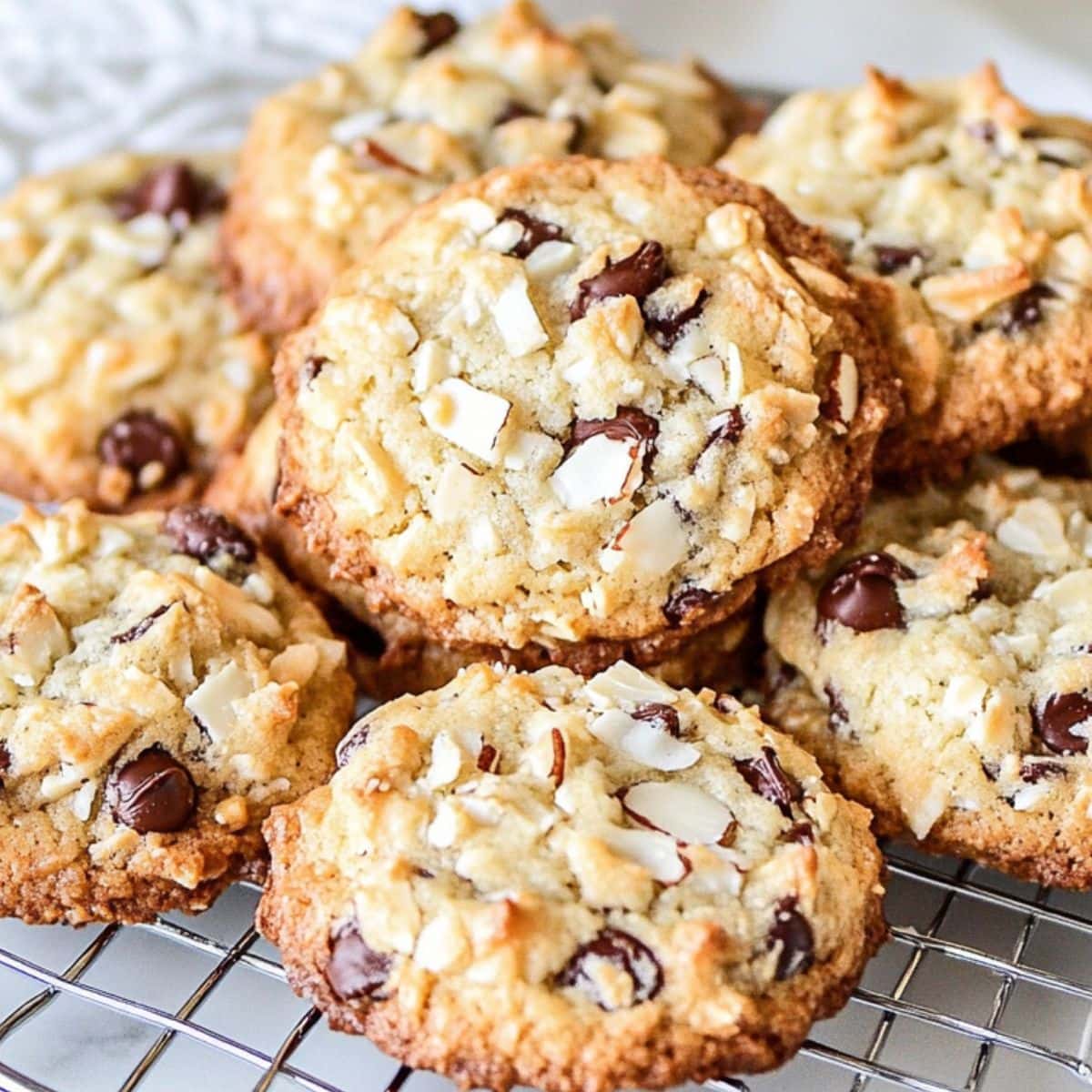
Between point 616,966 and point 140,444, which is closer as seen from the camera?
point 616,966

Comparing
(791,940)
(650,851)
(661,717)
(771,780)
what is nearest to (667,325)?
(661,717)

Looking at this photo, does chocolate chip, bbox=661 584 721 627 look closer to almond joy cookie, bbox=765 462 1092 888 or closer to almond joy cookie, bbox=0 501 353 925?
almond joy cookie, bbox=765 462 1092 888

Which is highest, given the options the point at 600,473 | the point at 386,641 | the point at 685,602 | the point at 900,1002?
the point at 600,473

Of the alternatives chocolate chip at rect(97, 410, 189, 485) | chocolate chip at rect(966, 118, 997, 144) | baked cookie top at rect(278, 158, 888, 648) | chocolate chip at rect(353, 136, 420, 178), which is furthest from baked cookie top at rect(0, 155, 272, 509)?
chocolate chip at rect(966, 118, 997, 144)

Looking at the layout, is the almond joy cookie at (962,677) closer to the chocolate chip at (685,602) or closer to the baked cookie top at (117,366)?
→ the chocolate chip at (685,602)

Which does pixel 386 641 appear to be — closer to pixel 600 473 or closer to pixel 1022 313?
pixel 600 473
